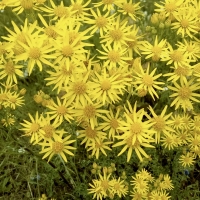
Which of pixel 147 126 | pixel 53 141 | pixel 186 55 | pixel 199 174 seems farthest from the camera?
pixel 199 174

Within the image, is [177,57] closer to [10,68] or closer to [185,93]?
[185,93]

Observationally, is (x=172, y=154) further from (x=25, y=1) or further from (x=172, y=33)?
(x=25, y=1)

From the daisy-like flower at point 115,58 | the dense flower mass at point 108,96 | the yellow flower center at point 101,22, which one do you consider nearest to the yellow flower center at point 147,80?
the dense flower mass at point 108,96

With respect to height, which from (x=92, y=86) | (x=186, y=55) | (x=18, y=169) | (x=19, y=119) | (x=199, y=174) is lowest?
(x=18, y=169)

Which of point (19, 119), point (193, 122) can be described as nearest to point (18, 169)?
point (19, 119)

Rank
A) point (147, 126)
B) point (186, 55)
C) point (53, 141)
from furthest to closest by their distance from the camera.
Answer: point (186, 55)
point (53, 141)
point (147, 126)

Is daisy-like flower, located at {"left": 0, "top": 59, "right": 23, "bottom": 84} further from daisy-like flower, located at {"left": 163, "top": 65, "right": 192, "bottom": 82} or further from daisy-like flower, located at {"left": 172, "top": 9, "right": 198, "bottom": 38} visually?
daisy-like flower, located at {"left": 172, "top": 9, "right": 198, "bottom": 38}

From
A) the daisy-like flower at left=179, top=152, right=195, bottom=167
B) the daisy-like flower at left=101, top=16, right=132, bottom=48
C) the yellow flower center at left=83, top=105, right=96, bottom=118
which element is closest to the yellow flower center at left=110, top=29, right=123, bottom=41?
the daisy-like flower at left=101, top=16, right=132, bottom=48
